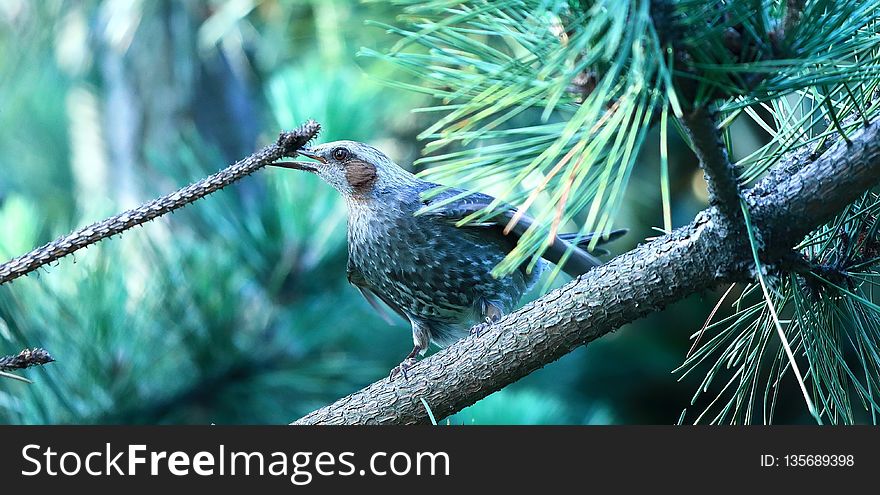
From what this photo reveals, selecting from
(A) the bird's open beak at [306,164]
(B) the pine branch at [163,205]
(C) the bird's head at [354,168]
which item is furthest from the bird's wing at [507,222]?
(B) the pine branch at [163,205]

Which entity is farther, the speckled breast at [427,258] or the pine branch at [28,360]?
the speckled breast at [427,258]

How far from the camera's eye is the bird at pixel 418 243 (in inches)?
71.8

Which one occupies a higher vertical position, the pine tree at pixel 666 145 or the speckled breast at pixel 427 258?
the speckled breast at pixel 427 258

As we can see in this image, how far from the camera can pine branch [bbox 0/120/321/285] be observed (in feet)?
2.83

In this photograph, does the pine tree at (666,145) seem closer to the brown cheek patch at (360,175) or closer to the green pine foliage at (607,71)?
the green pine foliage at (607,71)

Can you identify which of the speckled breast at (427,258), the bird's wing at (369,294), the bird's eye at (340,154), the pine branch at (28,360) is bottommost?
the pine branch at (28,360)

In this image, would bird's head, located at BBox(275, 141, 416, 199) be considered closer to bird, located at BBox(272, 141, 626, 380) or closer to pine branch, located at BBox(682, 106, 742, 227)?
bird, located at BBox(272, 141, 626, 380)

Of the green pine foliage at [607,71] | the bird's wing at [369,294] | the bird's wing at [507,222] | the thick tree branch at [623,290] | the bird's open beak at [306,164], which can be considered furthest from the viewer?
the bird's wing at [369,294]


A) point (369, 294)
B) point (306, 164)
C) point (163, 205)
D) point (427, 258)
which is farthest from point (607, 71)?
point (369, 294)

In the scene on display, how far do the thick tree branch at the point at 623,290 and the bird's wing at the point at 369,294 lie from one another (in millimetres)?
576

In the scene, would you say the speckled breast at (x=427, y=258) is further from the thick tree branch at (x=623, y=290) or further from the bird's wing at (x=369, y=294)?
the thick tree branch at (x=623, y=290)

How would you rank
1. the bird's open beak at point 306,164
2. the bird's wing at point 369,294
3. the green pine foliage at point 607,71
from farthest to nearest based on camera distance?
the bird's wing at point 369,294
the bird's open beak at point 306,164
the green pine foliage at point 607,71

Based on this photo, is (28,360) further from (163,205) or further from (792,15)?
(792,15)

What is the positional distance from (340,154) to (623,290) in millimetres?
819
